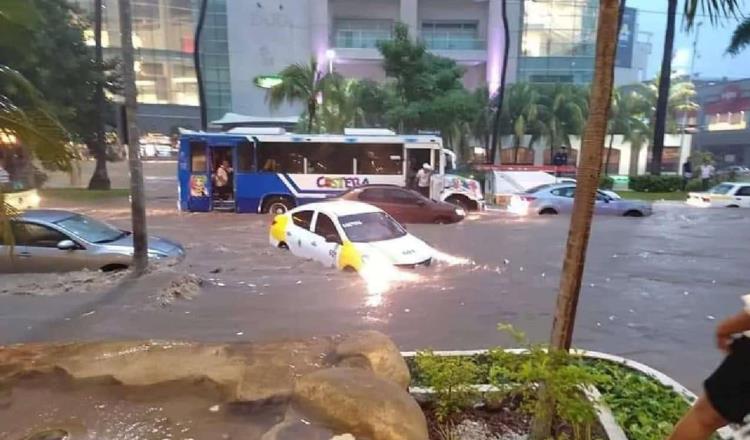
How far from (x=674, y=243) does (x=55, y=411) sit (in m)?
13.7

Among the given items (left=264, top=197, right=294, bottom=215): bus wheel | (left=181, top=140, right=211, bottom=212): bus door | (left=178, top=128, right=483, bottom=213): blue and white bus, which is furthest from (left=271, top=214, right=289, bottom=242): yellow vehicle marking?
(left=181, top=140, right=211, bottom=212): bus door

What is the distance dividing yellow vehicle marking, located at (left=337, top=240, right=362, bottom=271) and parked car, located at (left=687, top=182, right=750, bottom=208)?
18.0 meters

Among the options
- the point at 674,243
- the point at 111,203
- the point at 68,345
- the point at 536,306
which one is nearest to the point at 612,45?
the point at 68,345

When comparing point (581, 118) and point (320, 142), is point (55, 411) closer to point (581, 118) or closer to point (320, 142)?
point (320, 142)

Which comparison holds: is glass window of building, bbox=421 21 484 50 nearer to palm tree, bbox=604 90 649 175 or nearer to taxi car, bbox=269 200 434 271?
palm tree, bbox=604 90 649 175

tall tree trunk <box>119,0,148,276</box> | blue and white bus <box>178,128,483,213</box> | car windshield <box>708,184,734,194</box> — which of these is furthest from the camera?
car windshield <box>708,184,734,194</box>

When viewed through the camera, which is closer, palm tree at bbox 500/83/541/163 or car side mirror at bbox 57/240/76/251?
car side mirror at bbox 57/240/76/251

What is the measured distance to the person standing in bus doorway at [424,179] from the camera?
18.8 m

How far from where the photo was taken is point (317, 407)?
3184 millimetres

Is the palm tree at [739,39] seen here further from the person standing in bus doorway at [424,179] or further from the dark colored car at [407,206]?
the dark colored car at [407,206]

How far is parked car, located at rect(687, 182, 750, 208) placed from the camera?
21328mm

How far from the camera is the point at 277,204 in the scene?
19328 mm

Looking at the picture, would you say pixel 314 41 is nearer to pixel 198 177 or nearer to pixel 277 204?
pixel 198 177

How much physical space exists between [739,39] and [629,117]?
47.9 feet
